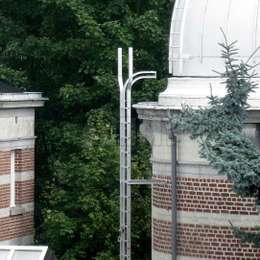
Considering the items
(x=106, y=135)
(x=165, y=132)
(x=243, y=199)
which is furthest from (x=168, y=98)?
(x=106, y=135)

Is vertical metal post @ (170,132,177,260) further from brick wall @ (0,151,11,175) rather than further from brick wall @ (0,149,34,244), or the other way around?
brick wall @ (0,151,11,175)

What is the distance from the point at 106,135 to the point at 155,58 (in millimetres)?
3855

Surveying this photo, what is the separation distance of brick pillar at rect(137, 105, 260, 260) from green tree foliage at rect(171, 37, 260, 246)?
4156 millimetres

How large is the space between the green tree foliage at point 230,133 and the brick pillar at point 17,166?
1075 centimetres

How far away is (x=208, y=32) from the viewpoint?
24.8 m

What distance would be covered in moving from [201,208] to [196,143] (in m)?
1.08

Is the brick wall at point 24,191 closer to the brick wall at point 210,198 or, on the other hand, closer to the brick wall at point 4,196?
the brick wall at point 4,196

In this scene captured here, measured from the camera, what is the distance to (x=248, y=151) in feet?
60.7

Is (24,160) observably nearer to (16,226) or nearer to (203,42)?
(16,226)

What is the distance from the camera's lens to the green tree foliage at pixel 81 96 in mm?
30031

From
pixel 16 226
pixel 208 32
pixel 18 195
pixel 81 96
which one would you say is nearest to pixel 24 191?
pixel 18 195

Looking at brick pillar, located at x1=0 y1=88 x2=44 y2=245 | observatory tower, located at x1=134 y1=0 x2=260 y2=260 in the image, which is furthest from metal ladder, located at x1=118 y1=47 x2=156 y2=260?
brick pillar, located at x1=0 y1=88 x2=44 y2=245

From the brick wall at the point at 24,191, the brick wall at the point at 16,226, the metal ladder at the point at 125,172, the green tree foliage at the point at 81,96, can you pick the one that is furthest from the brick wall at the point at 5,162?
the metal ladder at the point at 125,172

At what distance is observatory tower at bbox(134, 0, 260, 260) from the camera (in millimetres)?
24312
